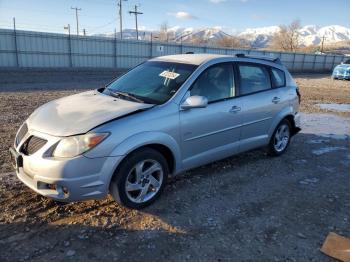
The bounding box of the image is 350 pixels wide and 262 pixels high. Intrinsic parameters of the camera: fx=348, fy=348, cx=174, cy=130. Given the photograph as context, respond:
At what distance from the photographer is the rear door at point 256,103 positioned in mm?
5203

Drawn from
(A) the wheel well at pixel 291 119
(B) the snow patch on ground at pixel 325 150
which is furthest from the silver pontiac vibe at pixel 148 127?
(B) the snow patch on ground at pixel 325 150

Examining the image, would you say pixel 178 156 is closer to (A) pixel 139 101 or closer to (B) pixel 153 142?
(B) pixel 153 142

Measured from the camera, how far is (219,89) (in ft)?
15.9

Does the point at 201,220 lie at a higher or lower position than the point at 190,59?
lower

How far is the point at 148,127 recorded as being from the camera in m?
3.86

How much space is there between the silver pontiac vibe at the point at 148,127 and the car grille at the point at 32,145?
12mm

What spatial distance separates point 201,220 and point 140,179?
2.70 ft

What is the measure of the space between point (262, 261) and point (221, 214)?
888mm

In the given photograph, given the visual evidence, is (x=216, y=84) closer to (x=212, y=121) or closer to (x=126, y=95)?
(x=212, y=121)

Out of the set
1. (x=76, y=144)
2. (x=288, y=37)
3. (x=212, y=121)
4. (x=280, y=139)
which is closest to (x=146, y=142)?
(x=76, y=144)

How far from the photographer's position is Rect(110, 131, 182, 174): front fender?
3613 millimetres

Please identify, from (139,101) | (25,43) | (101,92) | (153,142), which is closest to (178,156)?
(153,142)

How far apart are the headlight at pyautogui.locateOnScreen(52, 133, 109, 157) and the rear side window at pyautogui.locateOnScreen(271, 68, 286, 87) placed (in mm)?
3565

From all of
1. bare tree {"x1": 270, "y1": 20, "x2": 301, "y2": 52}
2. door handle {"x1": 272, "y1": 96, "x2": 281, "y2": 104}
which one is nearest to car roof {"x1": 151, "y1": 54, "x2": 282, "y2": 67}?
door handle {"x1": 272, "y1": 96, "x2": 281, "y2": 104}
